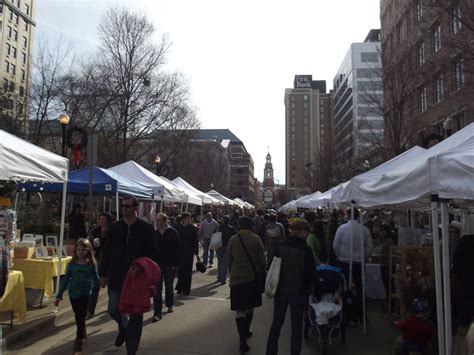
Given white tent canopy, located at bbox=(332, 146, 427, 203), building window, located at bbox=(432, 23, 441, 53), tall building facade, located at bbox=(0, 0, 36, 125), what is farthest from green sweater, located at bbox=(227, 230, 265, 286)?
tall building facade, located at bbox=(0, 0, 36, 125)

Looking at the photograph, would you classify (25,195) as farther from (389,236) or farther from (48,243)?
(389,236)

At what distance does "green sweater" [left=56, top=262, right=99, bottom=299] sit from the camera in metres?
6.12

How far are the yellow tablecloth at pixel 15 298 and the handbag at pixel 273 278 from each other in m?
3.74

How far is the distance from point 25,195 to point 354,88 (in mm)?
90724

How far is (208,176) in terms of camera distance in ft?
186

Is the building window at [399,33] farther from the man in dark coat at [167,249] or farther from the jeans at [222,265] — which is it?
the man in dark coat at [167,249]

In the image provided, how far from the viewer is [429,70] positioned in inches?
593

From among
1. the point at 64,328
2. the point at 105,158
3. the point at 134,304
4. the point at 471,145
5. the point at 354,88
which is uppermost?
the point at 354,88

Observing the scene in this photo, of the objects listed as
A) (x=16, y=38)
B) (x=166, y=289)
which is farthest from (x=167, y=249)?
(x=16, y=38)

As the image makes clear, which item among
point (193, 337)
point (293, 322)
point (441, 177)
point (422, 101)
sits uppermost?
point (422, 101)

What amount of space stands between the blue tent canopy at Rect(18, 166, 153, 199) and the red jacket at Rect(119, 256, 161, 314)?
6.11 meters

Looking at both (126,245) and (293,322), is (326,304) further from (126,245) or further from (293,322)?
(126,245)

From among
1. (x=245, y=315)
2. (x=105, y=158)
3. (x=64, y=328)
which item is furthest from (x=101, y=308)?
(x=105, y=158)

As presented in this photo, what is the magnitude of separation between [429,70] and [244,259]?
37.6 feet
